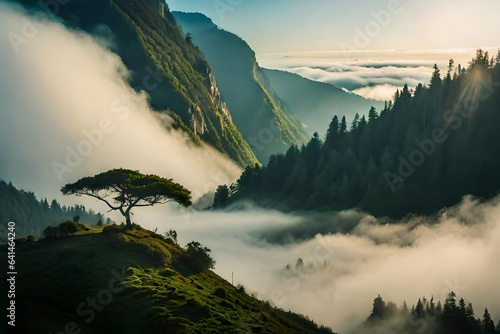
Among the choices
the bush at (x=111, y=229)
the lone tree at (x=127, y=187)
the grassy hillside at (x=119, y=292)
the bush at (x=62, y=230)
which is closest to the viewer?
the grassy hillside at (x=119, y=292)

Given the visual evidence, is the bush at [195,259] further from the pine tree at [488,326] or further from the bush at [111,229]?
the pine tree at [488,326]

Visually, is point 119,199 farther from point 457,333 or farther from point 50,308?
point 457,333

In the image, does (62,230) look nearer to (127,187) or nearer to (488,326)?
(127,187)

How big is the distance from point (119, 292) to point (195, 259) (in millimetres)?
36225

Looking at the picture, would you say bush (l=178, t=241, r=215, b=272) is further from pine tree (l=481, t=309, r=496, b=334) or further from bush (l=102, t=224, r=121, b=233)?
pine tree (l=481, t=309, r=496, b=334)

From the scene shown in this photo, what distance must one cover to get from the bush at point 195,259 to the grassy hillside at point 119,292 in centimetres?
248

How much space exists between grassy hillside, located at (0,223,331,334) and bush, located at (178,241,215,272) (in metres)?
2.48

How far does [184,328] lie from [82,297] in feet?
67.3

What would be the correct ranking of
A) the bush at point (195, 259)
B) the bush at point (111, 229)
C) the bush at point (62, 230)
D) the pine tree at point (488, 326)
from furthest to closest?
the pine tree at point (488, 326), the bush at point (195, 259), the bush at point (62, 230), the bush at point (111, 229)

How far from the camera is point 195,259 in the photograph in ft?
449

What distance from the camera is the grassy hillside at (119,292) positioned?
301ft

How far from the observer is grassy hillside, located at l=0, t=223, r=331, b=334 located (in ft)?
301

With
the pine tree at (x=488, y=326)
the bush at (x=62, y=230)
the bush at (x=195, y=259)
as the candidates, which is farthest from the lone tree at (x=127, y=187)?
the pine tree at (x=488, y=326)

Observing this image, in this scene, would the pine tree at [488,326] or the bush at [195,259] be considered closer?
the bush at [195,259]
